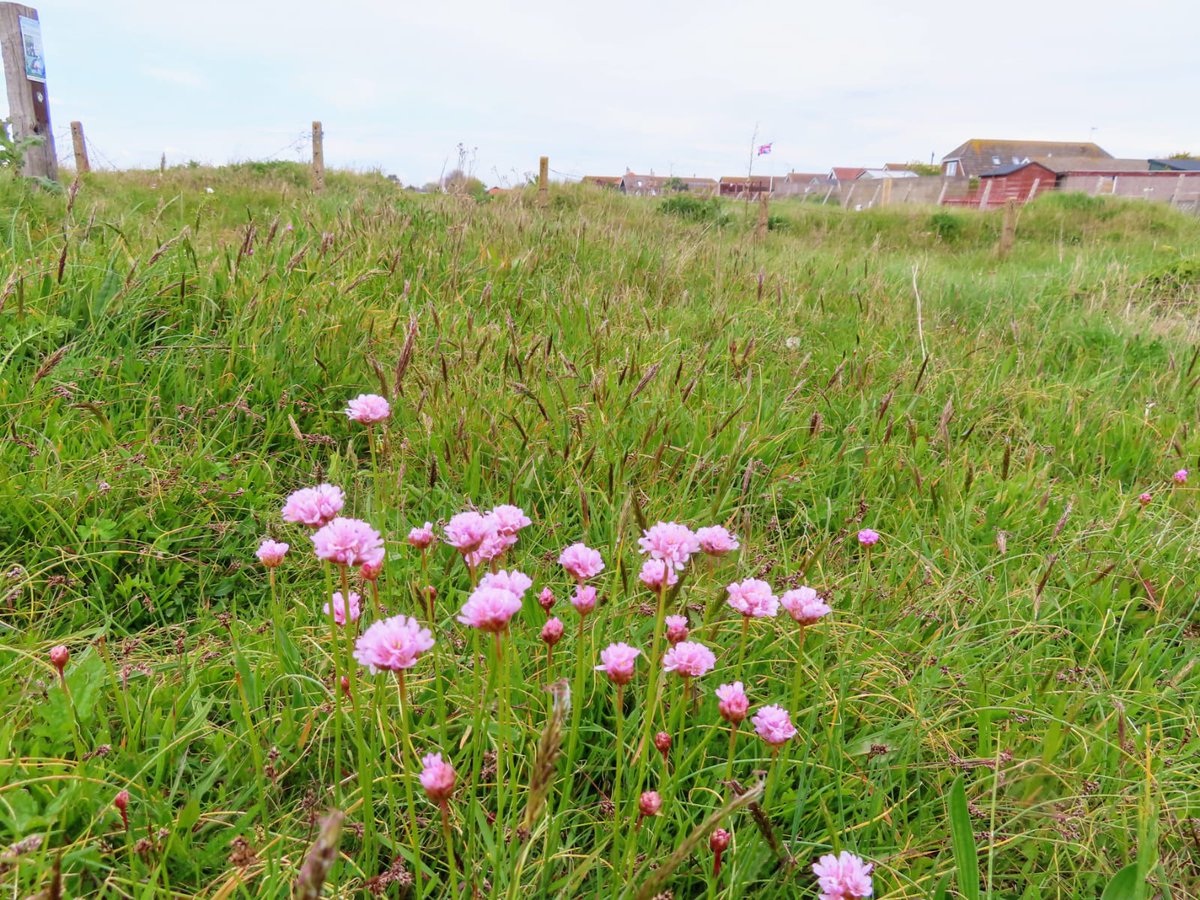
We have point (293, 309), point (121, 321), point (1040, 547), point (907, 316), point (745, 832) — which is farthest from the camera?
point (907, 316)

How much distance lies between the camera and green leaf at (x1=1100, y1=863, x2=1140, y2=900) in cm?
98

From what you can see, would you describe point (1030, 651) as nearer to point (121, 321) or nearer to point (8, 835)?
point (8, 835)

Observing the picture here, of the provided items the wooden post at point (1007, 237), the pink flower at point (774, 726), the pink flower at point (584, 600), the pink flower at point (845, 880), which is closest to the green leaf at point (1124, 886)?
the pink flower at point (845, 880)

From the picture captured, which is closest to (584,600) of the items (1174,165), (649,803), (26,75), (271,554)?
(649,803)

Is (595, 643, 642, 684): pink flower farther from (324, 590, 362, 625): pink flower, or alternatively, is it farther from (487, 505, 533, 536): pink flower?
(324, 590, 362, 625): pink flower

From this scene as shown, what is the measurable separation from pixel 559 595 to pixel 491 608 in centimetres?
92

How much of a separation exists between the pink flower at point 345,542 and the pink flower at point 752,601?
0.56 metres

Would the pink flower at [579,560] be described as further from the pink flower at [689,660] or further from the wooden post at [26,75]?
the wooden post at [26,75]

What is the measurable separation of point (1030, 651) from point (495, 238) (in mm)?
3905

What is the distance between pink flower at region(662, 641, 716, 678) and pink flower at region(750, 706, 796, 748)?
0.11 meters

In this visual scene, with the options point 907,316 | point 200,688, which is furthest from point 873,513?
point 907,316

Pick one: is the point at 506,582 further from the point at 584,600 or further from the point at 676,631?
the point at 676,631

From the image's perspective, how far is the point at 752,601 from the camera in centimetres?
114

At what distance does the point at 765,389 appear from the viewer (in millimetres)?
3033
